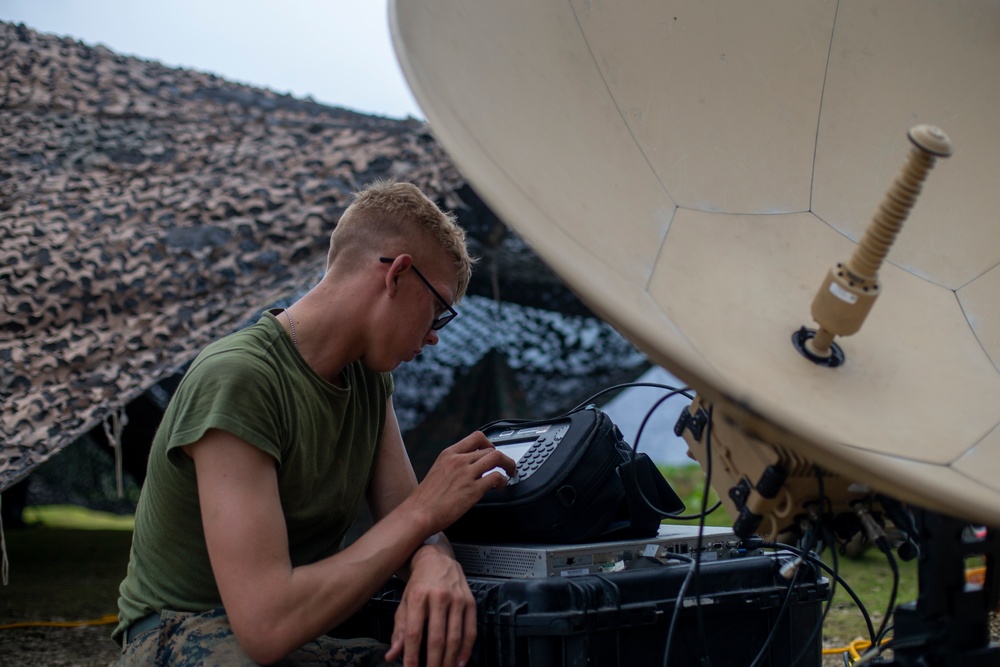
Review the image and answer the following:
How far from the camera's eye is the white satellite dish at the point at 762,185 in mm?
1042

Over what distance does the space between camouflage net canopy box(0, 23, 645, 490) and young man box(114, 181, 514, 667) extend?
1.70 m

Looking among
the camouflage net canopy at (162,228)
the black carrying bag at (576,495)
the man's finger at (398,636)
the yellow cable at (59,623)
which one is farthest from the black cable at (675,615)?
the yellow cable at (59,623)

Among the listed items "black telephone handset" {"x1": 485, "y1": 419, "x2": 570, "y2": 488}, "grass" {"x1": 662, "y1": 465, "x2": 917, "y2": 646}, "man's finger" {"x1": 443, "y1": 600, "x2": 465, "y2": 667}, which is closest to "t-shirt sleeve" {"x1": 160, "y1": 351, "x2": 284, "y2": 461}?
"man's finger" {"x1": 443, "y1": 600, "x2": 465, "y2": 667}

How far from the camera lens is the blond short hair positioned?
167 cm

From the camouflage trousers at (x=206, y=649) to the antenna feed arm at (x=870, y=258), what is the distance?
0.98m

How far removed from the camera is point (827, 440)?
902mm

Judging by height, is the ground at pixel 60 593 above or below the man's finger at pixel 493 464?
below

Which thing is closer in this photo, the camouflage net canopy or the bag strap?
the bag strap

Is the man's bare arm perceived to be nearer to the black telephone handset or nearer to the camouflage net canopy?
the black telephone handset

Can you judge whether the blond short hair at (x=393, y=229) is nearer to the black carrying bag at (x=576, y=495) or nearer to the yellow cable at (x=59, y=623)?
the black carrying bag at (x=576, y=495)

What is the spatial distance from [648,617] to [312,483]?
25.0 inches

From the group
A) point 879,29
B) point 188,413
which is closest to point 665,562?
point 188,413

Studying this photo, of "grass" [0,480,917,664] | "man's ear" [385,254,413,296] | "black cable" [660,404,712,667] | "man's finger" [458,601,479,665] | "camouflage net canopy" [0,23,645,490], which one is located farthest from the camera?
"grass" [0,480,917,664]

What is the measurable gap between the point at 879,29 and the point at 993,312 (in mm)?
631
